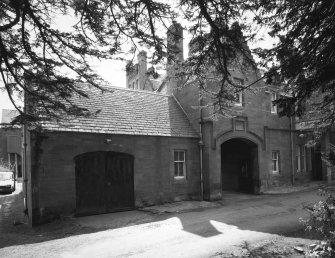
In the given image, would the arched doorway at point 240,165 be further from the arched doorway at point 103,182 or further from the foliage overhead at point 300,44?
the foliage overhead at point 300,44

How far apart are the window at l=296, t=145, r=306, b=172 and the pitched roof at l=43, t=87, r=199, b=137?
396 inches

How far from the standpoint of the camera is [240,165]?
20.2 m

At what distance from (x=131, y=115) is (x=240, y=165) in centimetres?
947

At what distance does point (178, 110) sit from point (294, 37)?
1261 cm

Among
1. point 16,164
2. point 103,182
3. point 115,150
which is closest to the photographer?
point 103,182

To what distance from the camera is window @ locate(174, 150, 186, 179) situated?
1571cm

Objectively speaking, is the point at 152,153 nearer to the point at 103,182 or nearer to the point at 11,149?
the point at 103,182

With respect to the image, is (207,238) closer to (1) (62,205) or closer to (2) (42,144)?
(1) (62,205)

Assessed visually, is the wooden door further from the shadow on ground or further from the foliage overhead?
the foliage overhead

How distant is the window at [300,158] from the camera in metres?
21.7

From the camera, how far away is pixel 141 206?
13969 millimetres

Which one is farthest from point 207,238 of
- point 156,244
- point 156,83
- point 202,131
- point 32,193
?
point 156,83

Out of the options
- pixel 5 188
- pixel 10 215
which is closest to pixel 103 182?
pixel 10 215

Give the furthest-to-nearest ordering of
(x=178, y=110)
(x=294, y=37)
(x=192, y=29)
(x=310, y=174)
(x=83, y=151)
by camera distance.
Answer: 1. (x=310, y=174)
2. (x=178, y=110)
3. (x=83, y=151)
4. (x=192, y=29)
5. (x=294, y=37)
